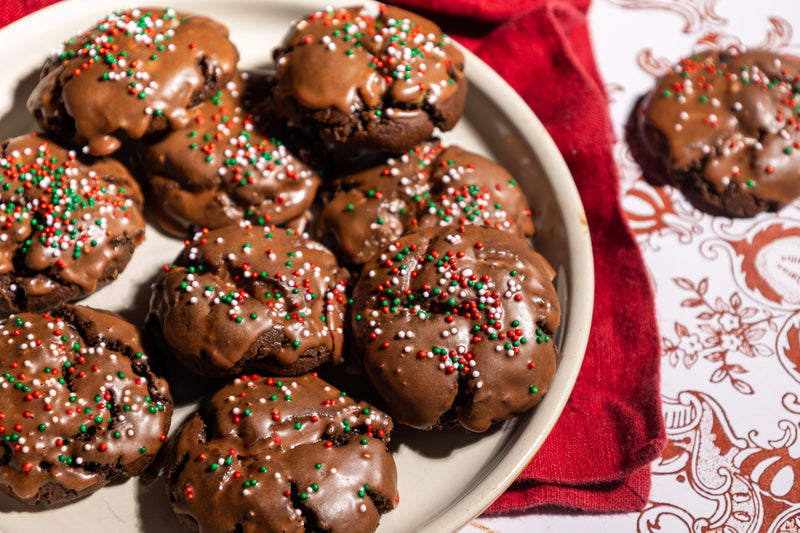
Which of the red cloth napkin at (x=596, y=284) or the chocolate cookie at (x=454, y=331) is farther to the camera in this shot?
the red cloth napkin at (x=596, y=284)

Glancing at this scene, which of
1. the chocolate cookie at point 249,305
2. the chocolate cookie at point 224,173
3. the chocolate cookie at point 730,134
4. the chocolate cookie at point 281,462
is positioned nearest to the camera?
the chocolate cookie at point 281,462

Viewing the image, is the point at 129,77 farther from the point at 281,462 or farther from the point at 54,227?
the point at 281,462

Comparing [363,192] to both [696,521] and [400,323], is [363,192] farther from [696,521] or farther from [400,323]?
[696,521]

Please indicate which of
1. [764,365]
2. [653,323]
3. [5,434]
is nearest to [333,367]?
[5,434]

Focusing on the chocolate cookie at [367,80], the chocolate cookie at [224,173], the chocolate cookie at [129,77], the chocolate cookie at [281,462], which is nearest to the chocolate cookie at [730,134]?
the chocolate cookie at [367,80]

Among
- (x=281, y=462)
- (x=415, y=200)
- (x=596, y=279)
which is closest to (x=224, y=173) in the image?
(x=415, y=200)

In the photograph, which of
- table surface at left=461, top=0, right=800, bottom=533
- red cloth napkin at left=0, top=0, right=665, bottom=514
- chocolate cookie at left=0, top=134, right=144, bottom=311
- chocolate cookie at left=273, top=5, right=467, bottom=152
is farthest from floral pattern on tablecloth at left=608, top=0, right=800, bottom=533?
chocolate cookie at left=0, top=134, right=144, bottom=311

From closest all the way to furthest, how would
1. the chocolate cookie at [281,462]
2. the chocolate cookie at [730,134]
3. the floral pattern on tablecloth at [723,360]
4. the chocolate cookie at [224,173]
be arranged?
the chocolate cookie at [281,462] → the chocolate cookie at [224,173] → the floral pattern on tablecloth at [723,360] → the chocolate cookie at [730,134]

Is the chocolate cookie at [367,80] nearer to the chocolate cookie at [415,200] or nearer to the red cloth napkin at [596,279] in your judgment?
the chocolate cookie at [415,200]
